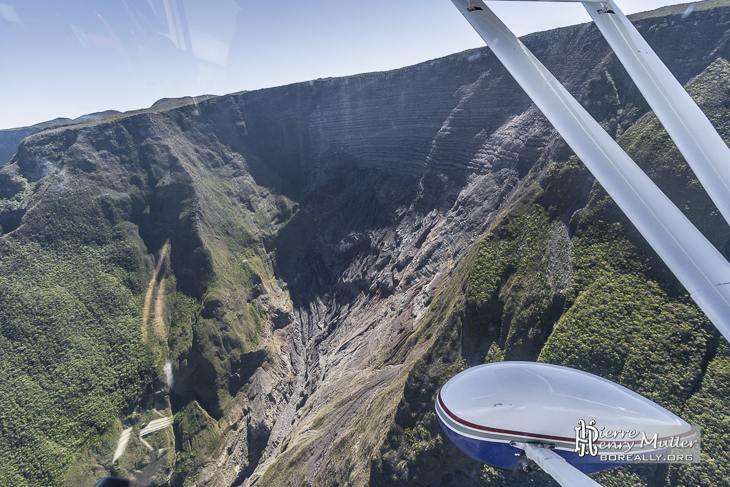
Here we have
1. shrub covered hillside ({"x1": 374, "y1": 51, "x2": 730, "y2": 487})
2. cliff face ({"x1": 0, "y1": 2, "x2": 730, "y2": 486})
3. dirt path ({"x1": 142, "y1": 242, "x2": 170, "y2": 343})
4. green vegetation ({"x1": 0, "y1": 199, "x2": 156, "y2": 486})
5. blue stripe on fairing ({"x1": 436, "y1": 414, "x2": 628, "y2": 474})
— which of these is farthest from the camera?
dirt path ({"x1": 142, "y1": 242, "x2": 170, "y2": 343})

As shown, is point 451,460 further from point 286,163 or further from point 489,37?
point 286,163

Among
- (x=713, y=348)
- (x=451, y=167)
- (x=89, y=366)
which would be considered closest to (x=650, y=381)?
(x=713, y=348)

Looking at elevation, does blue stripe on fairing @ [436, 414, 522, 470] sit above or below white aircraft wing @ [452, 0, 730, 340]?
below

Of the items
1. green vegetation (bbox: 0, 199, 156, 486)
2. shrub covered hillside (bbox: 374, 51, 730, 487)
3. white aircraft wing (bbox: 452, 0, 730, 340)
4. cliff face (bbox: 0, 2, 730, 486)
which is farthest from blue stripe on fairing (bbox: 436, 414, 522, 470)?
green vegetation (bbox: 0, 199, 156, 486)

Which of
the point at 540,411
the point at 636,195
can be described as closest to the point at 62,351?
the point at 540,411

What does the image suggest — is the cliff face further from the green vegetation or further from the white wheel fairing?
the white wheel fairing

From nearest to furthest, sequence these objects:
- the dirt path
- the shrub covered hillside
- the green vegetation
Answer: the shrub covered hillside → the green vegetation → the dirt path

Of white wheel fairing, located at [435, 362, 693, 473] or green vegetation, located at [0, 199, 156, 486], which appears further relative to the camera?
green vegetation, located at [0, 199, 156, 486]
